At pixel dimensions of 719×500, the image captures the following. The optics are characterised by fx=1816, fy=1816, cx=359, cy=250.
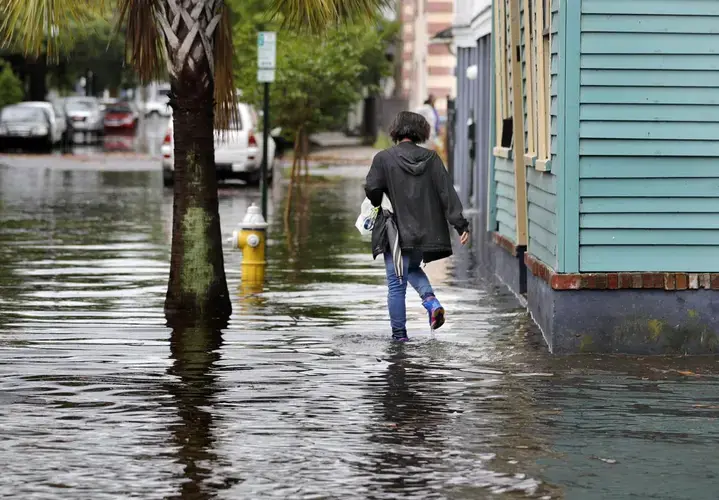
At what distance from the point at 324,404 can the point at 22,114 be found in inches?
1649

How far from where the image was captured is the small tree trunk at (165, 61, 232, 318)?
12.9m

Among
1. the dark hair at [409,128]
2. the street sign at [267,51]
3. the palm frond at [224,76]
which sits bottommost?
the dark hair at [409,128]

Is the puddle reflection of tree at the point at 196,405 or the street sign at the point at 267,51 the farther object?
the street sign at the point at 267,51

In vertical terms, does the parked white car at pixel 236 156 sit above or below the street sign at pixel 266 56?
below

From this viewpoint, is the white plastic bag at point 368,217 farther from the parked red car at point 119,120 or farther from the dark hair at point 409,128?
the parked red car at point 119,120

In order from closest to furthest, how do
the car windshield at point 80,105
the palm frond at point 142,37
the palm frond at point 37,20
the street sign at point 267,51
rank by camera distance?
the palm frond at point 37,20 < the palm frond at point 142,37 < the street sign at point 267,51 < the car windshield at point 80,105

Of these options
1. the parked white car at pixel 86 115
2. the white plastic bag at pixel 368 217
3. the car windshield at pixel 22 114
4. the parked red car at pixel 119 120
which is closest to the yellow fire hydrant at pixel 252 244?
the white plastic bag at pixel 368 217

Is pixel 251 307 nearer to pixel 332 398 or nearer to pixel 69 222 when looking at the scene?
pixel 332 398

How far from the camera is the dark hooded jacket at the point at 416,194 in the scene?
11750 millimetres

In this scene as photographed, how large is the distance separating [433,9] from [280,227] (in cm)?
2678

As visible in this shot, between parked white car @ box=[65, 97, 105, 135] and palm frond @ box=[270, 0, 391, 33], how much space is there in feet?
178

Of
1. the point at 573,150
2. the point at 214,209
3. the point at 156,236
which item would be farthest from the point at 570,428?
the point at 156,236

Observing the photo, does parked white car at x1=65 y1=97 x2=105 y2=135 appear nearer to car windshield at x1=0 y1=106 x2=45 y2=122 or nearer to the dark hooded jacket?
car windshield at x1=0 y1=106 x2=45 y2=122

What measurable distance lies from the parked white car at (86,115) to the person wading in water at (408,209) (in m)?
55.8
